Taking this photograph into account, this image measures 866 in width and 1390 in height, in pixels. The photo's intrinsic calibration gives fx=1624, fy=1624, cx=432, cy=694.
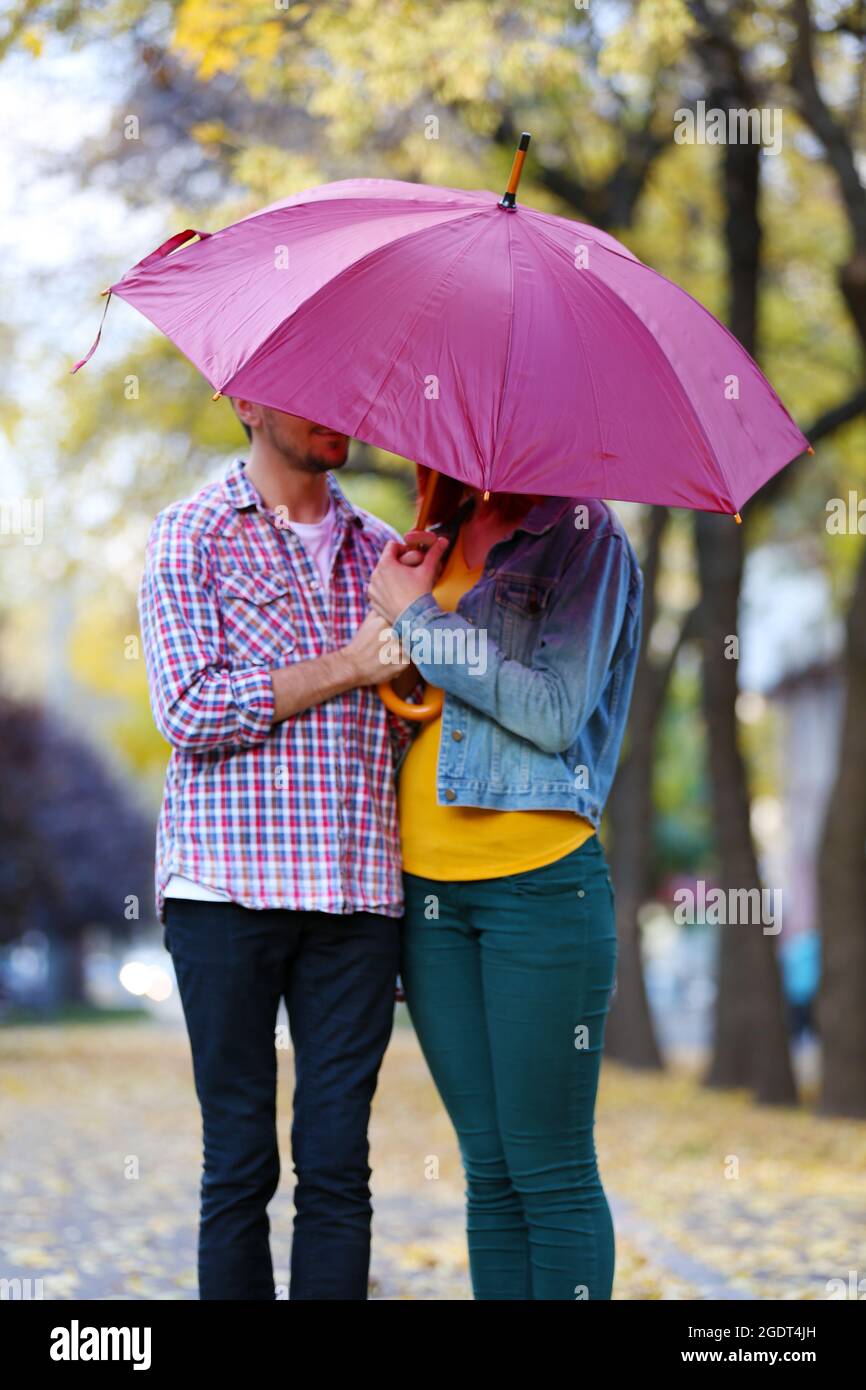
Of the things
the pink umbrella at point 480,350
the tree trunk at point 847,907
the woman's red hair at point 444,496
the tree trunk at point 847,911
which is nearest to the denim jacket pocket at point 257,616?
the pink umbrella at point 480,350

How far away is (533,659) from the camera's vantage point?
3.36 meters

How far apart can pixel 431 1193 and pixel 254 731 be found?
5.37 meters

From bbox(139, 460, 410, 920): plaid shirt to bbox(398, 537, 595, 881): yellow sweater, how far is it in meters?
0.05

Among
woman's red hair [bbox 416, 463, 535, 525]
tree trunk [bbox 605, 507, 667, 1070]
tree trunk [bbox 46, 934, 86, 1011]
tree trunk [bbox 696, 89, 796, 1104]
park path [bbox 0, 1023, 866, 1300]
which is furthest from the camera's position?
tree trunk [bbox 46, 934, 86, 1011]

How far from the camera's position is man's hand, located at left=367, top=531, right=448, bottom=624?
3.38m

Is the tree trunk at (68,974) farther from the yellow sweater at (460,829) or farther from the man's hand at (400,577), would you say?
the man's hand at (400,577)

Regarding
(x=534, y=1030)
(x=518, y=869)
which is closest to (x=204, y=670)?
(x=518, y=869)

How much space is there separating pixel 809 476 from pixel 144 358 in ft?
22.7

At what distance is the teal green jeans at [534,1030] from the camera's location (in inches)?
131

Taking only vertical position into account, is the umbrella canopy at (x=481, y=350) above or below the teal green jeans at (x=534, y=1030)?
above

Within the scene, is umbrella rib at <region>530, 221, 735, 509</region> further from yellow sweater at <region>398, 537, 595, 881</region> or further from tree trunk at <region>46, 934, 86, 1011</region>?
tree trunk at <region>46, 934, 86, 1011</region>

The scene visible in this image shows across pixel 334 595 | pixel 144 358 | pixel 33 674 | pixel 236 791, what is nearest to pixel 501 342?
pixel 334 595

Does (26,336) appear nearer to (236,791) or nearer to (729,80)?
(729,80)

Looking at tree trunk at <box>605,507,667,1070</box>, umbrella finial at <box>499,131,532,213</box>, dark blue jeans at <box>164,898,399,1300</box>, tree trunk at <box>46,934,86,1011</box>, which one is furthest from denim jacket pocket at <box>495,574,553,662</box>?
tree trunk at <box>46,934,86,1011</box>
